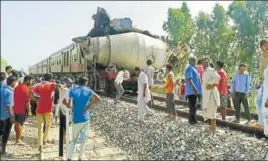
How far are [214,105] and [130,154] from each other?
270 centimetres

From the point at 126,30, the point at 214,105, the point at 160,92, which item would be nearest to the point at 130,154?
the point at 214,105

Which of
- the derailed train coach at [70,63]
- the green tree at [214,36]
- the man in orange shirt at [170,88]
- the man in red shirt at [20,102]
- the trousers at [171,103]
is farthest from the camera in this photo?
the green tree at [214,36]

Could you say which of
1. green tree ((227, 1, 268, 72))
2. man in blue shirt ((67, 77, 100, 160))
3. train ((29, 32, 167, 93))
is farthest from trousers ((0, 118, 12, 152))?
green tree ((227, 1, 268, 72))

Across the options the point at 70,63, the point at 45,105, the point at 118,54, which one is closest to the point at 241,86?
the point at 45,105

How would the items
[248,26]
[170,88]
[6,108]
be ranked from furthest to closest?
[248,26]
[170,88]
[6,108]

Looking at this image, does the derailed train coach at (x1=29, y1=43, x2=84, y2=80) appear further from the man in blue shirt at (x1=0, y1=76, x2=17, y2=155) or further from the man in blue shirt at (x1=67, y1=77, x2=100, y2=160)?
the man in blue shirt at (x1=67, y1=77, x2=100, y2=160)

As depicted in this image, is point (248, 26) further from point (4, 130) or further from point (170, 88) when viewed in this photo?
point (4, 130)

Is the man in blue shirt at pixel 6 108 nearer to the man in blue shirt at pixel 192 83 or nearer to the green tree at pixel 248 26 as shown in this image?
the man in blue shirt at pixel 192 83

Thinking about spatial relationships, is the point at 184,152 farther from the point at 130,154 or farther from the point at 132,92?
the point at 132,92

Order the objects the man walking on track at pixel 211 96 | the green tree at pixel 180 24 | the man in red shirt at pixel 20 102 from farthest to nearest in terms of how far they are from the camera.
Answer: the green tree at pixel 180 24, the man walking on track at pixel 211 96, the man in red shirt at pixel 20 102

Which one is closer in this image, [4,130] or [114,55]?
[4,130]

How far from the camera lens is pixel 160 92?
73.3 feet

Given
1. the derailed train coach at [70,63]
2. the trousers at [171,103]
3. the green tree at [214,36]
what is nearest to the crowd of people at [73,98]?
the trousers at [171,103]

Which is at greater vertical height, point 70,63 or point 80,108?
point 70,63
